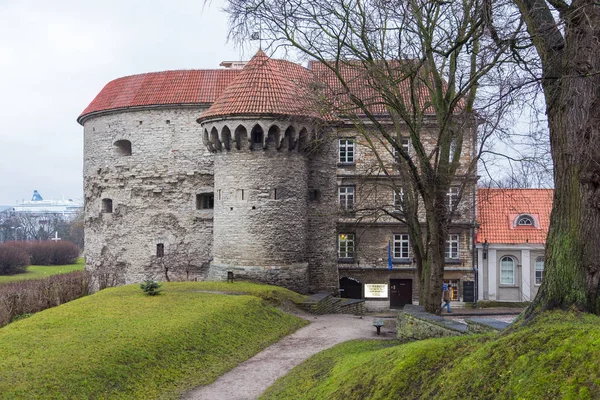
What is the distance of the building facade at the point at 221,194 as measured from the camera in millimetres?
20953

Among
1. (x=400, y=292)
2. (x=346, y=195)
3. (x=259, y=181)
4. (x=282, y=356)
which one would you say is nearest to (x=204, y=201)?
(x=259, y=181)

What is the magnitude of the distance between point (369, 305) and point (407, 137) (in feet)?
22.4

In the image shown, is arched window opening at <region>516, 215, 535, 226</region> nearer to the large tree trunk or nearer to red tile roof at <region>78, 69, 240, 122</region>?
red tile roof at <region>78, 69, 240, 122</region>

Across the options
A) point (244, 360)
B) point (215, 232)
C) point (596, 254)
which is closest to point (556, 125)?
point (596, 254)

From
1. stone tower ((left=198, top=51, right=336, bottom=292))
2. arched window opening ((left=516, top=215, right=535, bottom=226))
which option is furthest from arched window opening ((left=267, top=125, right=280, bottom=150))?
arched window opening ((left=516, top=215, right=535, bottom=226))

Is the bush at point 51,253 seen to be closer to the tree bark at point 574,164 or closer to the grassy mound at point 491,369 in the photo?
the grassy mound at point 491,369

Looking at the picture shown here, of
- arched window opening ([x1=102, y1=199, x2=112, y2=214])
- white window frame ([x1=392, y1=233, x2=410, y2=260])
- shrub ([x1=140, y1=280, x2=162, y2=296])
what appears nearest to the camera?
shrub ([x1=140, y1=280, x2=162, y2=296])

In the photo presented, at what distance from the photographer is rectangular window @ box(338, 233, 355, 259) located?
978 inches

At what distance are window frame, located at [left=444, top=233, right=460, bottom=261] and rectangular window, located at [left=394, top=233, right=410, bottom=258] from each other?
1.61 metres

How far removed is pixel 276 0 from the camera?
489 inches

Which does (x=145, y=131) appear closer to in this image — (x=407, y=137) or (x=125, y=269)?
(x=125, y=269)

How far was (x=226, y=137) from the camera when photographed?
68.2 feet

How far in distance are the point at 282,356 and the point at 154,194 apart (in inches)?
575

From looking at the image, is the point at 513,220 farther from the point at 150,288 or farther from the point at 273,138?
the point at 150,288
